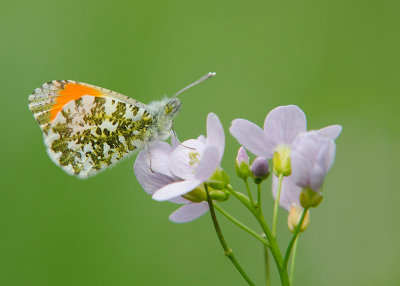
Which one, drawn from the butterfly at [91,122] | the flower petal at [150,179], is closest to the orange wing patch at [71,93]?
the butterfly at [91,122]

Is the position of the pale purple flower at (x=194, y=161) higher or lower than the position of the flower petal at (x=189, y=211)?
higher

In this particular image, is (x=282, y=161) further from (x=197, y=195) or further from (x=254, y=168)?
(x=197, y=195)

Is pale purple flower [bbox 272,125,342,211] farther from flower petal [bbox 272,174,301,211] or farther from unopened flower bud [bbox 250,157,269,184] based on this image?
flower petal [bbox 272,174,301,211]

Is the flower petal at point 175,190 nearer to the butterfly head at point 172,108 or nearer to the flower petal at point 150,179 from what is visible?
the flower petal at point 150,179

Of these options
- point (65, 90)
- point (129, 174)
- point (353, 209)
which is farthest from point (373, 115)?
point (65, 90)

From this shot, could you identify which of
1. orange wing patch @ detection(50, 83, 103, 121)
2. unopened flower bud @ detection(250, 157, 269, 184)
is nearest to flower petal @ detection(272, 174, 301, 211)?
unopened flower bud @ detection(250, 157, 269, 184)

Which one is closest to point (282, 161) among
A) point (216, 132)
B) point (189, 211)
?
point (216, 132)
